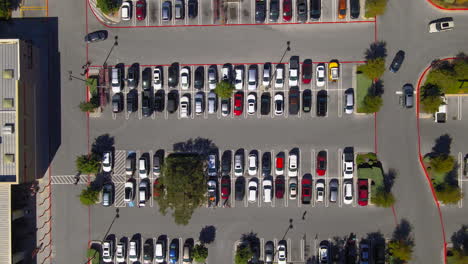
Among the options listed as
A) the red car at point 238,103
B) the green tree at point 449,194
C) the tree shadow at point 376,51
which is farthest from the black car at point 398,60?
the red car at point 238,103

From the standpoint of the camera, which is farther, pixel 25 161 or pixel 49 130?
pixel 49 130

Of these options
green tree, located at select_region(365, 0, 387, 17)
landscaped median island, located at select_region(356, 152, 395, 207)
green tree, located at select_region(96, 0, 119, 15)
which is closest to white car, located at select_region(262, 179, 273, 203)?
landscaped median island, located at select_region(356, 152, 395, 207)

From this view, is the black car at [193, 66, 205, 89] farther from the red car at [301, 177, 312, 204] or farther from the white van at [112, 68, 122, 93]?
the red car at [301, 177, 312, 204]

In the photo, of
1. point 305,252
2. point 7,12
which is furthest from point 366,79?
point 7,12

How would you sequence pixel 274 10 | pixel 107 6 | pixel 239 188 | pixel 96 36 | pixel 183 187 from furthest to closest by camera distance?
pixel 96 36
pixel 239 188
pixel 274 10
pixel 107 6
pixel 183 187

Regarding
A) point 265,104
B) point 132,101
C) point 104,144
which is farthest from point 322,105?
point 104,144

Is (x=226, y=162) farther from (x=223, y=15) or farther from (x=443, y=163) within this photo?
(x=443, y=163)

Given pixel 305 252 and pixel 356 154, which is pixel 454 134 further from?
pixel 305 252
